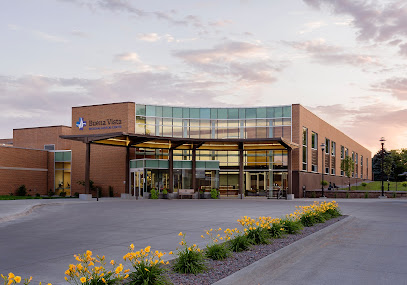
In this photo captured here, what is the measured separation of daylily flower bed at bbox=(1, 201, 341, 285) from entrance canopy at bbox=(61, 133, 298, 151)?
26.8 metres

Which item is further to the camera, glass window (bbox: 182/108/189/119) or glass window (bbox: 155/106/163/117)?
glass window (bbox: 182/108/189/119)

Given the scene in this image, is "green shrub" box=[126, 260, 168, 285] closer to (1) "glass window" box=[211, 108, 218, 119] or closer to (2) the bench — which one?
(2) the bench

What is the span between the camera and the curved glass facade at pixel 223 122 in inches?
1943

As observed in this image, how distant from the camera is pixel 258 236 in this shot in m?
11.1

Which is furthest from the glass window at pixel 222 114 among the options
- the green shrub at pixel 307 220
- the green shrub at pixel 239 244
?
the green shrub at pixel 239 244

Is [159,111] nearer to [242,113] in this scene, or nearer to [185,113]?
[185,113]

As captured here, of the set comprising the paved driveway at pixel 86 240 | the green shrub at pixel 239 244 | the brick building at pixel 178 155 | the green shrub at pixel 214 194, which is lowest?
the green shrub at pixel 214 194

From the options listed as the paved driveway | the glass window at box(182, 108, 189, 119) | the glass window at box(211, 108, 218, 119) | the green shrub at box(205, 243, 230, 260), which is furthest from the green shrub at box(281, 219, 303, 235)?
the glass window at box(211, 108, 218, 119)

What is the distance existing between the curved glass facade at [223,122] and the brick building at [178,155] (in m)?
0.11

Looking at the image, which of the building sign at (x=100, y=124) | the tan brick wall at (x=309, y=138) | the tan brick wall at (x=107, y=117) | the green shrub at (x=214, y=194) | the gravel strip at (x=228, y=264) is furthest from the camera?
the tan brick wall at (x=309, y=138)

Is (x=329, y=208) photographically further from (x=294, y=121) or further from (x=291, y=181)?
(x=294, y=121)

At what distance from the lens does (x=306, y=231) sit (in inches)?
545

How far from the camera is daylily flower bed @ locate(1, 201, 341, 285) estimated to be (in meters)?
5.99

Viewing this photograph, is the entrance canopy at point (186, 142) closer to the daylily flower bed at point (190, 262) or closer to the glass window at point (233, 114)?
the glass window at point (233, 114)
